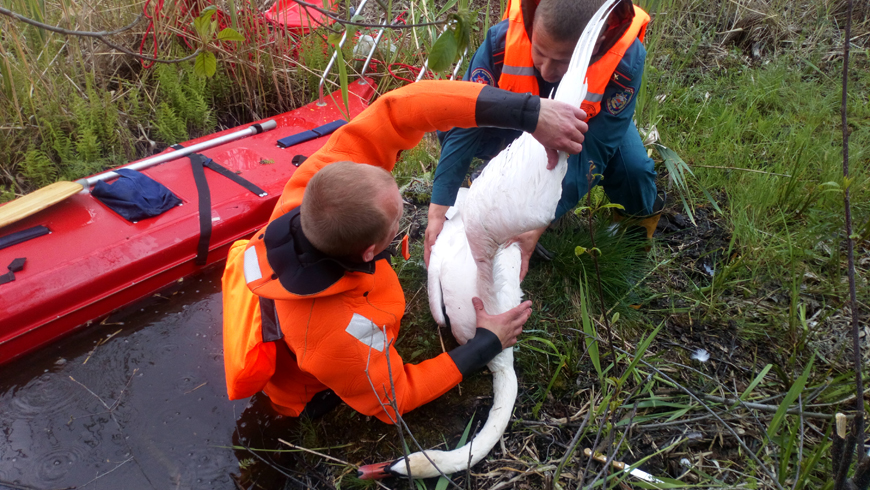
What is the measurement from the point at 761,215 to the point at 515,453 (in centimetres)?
211

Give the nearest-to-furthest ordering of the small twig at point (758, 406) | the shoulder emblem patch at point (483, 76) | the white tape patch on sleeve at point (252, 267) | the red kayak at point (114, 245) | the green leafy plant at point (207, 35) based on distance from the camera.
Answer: the green leafy plant at point (207, 35), the small twig at point (758, 406), the white tape patch on sleeve at point (252, 267), the red kayak at point (114, 245), the shoulder emblem patch at point (483, 76)

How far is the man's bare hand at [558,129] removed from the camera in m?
1.54

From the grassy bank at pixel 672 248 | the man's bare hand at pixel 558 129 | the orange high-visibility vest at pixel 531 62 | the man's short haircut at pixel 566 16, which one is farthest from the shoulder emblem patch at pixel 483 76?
the man's bare hand at pixel 558 129

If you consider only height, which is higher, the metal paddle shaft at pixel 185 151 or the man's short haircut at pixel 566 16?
the man's short haircut at pixel 566 16

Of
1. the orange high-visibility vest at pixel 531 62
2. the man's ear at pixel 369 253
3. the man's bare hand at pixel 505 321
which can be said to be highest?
the orange high-visibility vest at pixel 531 62

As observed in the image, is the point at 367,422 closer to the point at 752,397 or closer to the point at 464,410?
the point at 464,410

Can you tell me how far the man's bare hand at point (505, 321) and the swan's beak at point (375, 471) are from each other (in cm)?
69

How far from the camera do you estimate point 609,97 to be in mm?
2418

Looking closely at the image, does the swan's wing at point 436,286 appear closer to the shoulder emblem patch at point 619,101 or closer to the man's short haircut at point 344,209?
the man's short haircut at point 344,209

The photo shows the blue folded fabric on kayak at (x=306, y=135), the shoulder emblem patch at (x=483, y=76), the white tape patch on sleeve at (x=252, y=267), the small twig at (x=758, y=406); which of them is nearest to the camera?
the small twig at (x=758, y=406)

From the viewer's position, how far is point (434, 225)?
252cm

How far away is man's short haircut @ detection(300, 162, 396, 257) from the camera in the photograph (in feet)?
5.23

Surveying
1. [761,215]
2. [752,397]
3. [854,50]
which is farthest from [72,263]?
[854,50]

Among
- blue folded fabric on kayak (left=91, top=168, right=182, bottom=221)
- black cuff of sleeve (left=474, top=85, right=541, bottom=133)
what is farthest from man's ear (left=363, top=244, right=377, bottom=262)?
blue folded fabric on kayak (left=91, top=168, right=182, bottom=221)
